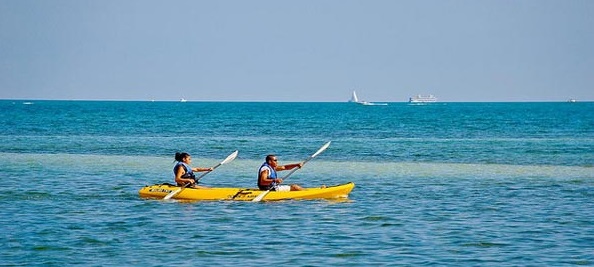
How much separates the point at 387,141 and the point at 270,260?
4452 cm

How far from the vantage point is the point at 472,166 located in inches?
1570

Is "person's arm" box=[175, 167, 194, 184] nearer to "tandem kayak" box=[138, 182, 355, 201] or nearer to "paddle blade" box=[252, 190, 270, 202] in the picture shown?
"tandem kayak" box=[138, 182, 355, 201]

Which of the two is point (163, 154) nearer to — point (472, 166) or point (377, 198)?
point (472, 166)

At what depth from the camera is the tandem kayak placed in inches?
1011

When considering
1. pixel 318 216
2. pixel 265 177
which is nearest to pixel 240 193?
pixel 265 177

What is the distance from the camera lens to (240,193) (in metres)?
25.7

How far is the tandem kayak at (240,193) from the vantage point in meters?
25.7

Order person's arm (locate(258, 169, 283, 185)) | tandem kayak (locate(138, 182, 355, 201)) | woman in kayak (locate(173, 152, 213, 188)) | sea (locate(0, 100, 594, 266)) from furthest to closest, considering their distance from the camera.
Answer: woman in kayak (locate(173, 152, 213, 188))
person's arm (locate(258, 169, 283, 185))
tandem kayak (locate(138, 182, 355, 201))
sea (locate(0, 100, 594, 266))

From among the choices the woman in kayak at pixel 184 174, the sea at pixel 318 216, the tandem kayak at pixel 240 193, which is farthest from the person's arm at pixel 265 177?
the woman in kayak at pixel 184 174

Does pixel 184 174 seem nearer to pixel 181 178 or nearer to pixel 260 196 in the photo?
pixel 181 178

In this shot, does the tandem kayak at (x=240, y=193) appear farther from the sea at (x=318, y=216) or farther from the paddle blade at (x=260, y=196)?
the sea at (x=318, y=216)

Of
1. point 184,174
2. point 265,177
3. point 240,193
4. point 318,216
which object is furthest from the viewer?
point 184,174

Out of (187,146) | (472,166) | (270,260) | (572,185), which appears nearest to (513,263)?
(270,260)

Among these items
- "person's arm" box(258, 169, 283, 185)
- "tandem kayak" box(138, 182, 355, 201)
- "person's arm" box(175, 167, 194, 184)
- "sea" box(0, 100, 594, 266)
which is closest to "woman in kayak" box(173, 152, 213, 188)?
"person's arm" box(175, 167, 194, 184)
